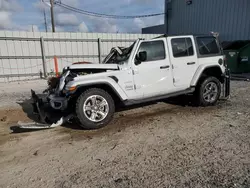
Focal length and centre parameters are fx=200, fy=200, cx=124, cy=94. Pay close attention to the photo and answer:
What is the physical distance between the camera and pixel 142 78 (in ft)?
15.6

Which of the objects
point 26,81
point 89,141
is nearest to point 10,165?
point 89,141

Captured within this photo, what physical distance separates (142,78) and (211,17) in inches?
565

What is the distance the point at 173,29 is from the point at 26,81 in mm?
15856

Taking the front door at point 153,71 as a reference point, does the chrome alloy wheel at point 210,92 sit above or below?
below

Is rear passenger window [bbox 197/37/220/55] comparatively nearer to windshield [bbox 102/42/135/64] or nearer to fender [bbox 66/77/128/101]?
windshield [bbox 102/42/135/64]

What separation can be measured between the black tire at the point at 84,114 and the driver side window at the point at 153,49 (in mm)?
1359

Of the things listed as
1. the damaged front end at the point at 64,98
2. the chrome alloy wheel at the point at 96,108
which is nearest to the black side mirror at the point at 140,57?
the damaged front end at the point at 64,98

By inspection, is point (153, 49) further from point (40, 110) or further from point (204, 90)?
point (40, 110)

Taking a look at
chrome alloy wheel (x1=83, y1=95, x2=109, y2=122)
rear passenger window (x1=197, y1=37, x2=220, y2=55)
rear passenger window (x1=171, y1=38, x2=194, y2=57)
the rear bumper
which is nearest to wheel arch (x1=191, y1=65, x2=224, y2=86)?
the rear bumper

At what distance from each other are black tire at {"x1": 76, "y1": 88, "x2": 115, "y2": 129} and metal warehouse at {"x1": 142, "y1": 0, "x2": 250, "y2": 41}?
8968mm

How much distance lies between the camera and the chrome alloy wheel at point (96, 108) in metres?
4.30

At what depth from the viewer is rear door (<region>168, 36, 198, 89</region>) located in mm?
5125

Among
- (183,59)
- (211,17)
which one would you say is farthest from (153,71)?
(211,17)

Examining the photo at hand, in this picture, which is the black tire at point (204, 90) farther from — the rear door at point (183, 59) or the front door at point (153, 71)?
the front door at point (153, 71)
